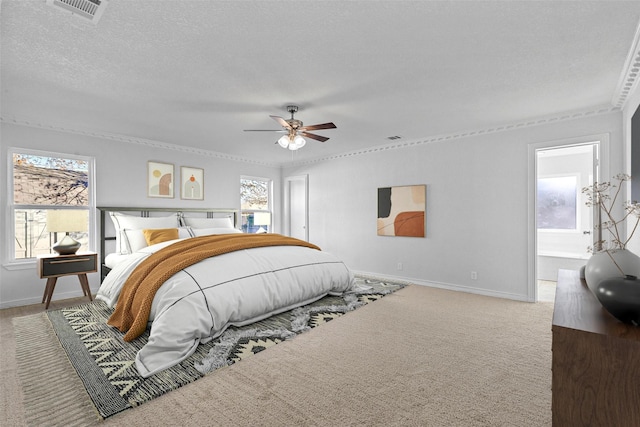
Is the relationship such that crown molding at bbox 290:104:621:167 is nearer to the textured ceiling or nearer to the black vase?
the textured ceiling

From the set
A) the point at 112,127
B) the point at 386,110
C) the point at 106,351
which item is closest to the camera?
the point at 106,351

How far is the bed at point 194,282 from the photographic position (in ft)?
7.86

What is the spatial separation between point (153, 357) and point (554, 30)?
351cm

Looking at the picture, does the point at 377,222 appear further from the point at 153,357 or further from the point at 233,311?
the point at 153,357

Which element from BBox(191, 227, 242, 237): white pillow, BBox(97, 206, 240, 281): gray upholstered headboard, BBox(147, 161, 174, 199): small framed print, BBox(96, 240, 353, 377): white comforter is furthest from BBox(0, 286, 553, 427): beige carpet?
BBox(147, 161, 174, 199): small framed print

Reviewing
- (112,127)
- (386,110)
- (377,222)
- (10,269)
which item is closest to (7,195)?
(10,269)

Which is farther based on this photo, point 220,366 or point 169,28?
point 220,366

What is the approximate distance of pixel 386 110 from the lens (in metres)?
3.60

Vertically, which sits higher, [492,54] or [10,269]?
[492,54]

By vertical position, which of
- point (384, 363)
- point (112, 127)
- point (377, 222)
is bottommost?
point (384, 363)

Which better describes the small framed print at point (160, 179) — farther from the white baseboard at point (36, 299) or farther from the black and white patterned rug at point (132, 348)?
the black and white patterned rug at point (132, 348)

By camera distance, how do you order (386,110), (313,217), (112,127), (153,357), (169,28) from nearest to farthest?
(169,28)
(153,357)
(386,110)
(112,127)
(313,217)

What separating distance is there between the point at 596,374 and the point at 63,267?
4.84m

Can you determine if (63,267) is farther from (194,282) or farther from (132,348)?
(194,282)
